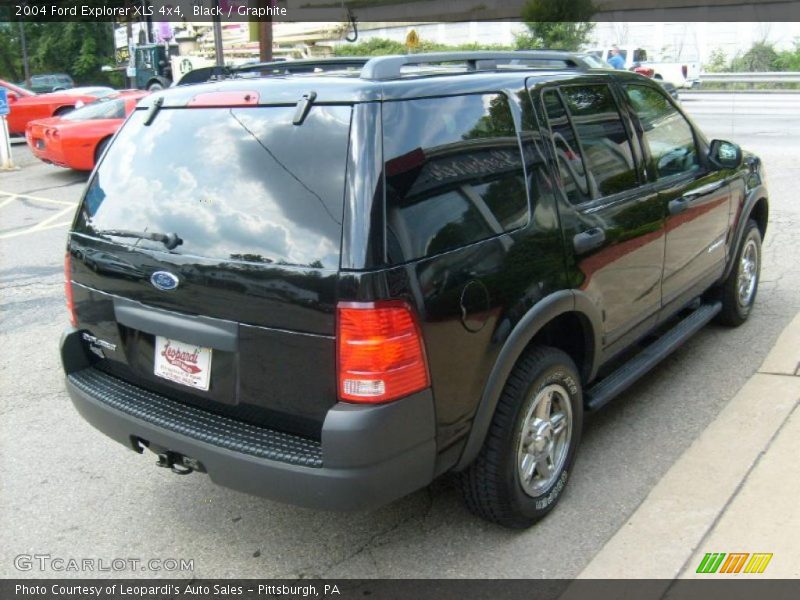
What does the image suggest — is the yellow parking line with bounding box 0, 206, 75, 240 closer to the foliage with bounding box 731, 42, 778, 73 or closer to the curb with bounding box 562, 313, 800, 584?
the curb with bounding box 562, 313, 800, 584

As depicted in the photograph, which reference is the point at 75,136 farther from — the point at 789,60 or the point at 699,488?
the point at 789,60

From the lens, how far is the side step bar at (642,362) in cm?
367

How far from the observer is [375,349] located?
99.3 inches

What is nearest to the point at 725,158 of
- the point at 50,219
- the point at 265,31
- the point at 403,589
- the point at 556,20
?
the point at 403,589

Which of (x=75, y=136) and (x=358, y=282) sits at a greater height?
(x=358, y=282)

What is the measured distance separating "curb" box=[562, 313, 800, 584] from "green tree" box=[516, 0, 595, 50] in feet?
74.2

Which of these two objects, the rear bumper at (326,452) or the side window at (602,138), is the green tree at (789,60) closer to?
the side window at (602,138)

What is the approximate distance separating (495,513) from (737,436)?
1.54 metres

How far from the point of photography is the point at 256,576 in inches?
119

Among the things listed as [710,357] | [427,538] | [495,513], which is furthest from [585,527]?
[710,357]

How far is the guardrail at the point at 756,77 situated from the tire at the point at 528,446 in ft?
95.0

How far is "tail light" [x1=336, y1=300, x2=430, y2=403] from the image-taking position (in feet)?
8.25

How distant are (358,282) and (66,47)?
56407mm

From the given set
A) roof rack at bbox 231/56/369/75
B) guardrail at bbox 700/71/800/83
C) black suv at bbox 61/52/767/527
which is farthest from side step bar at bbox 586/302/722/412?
guardrail at bbox 700/71/800/83
